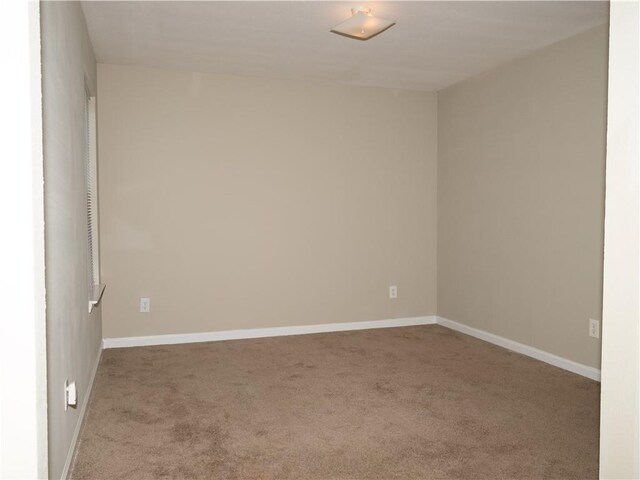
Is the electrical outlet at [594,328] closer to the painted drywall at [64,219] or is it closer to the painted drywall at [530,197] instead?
the painted drywall at [530,197]

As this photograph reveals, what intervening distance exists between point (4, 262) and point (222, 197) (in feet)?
11.8

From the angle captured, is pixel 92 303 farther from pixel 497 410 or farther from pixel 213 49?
pixel 497 410

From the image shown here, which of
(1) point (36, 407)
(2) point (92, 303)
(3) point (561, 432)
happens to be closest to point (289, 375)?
(2) point (92, 303)

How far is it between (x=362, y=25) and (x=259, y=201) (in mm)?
2007

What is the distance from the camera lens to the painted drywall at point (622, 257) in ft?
3.90

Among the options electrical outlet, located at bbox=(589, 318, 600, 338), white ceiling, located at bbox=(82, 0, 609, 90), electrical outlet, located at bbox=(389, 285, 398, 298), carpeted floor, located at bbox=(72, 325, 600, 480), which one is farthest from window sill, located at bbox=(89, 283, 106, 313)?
electrical outlet, located at bbox=(589, 318, 600, 338)

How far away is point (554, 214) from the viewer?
3904 millimetres

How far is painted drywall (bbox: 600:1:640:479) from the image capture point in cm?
119

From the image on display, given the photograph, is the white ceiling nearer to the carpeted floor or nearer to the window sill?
the window sill

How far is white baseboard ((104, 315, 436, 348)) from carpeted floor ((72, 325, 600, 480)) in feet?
0.50

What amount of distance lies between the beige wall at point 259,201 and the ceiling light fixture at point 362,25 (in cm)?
160

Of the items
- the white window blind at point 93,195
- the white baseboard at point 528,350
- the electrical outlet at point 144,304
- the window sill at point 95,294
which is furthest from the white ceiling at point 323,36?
the white baseboard at point 528,350

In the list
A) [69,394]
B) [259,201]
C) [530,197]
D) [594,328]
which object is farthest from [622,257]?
[259,201]

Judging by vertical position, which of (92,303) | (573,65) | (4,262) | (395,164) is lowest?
(92,303)
